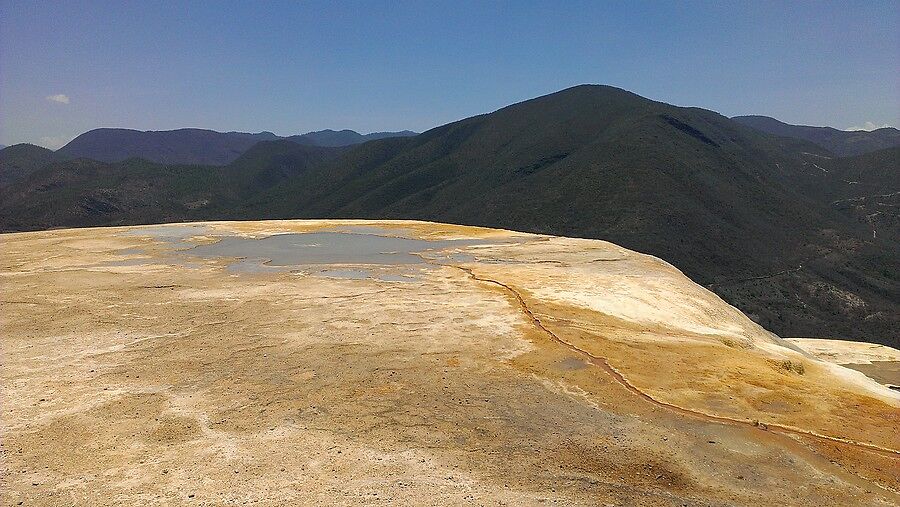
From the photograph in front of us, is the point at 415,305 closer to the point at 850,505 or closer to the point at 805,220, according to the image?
the point at 850,505

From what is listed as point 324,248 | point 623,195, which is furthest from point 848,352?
point 623,195

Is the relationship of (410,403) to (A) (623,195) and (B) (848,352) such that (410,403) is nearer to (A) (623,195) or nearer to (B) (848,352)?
(B) (848,352)

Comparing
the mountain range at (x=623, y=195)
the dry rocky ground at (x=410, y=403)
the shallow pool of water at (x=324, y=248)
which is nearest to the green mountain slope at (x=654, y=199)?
the mountain range at (x=623, y=195)

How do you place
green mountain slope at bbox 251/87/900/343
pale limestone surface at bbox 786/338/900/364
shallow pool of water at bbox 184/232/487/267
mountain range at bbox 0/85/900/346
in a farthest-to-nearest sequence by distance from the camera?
mountain range at bbox 0/85/900/346 → green mountain slope at bbox 251/87/900/343 → pale limestone surface at bbox 786/338/900/364 → shallow pool of water at bbox 184/232/487/267

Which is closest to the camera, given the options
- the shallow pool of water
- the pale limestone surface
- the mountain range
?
the shallow pool of water

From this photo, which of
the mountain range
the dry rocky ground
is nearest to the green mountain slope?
the mountain range

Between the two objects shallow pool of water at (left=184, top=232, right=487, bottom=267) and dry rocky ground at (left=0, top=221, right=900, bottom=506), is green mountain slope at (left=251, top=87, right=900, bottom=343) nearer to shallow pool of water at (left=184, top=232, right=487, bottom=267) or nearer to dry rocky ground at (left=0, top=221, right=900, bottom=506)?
shallow pool of water at (left=184, top=232, right=487, bottom=267)

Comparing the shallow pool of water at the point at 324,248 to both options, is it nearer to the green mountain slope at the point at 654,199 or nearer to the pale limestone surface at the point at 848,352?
the pale limestone surface at the point at 848,352
